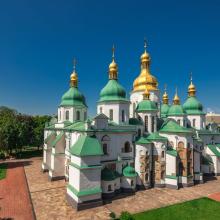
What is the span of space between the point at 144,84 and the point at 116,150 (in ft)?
47.1

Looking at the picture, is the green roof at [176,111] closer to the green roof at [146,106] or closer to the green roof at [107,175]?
the green roof at [146,106]

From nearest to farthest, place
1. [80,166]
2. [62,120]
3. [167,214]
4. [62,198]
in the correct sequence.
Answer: [167,214] → [80,166] → [62,198] → [62,120]

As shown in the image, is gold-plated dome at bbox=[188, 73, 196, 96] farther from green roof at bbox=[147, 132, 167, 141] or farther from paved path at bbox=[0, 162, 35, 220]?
paved path at bbox=[0, 162, 35, 220]

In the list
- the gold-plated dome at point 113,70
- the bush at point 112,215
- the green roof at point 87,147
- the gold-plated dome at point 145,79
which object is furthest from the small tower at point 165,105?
the bush at point 112,215

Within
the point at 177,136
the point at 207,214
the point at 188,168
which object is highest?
the point at 177,136

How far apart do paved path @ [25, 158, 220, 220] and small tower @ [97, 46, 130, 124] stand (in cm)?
945

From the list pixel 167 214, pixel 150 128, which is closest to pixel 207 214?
pixel 167 214

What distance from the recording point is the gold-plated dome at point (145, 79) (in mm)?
32878

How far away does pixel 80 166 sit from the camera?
A: 19.1m

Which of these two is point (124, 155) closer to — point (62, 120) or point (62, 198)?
point (62, 198)

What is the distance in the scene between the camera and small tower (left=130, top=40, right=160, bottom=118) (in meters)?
32.7

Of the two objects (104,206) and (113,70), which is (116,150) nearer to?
(104,206)

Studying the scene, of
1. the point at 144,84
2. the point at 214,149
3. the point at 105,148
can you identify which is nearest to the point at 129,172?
the point at 105,148

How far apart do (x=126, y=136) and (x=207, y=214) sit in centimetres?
1162
